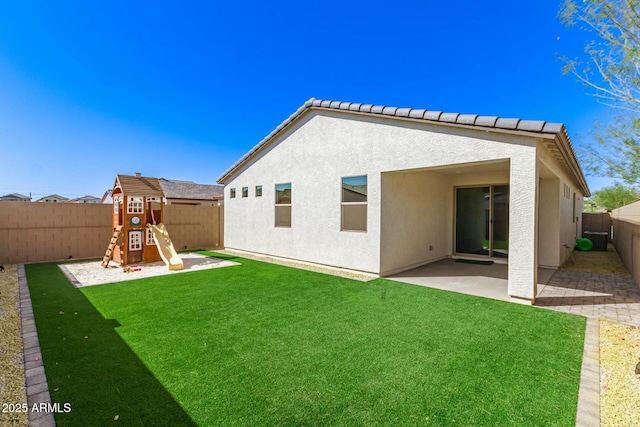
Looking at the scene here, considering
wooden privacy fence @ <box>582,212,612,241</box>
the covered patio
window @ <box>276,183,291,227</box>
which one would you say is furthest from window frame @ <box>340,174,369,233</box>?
wooden privacy fence @ <box>582,212,612,241</box>

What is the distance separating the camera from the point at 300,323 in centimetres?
473

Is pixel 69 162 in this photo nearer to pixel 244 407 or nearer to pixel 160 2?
pixel 160 2

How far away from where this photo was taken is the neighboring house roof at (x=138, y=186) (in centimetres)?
1051

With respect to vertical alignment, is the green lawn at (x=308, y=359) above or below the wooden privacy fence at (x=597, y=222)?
below

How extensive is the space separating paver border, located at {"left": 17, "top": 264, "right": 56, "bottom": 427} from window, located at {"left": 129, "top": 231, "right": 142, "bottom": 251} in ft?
17.4

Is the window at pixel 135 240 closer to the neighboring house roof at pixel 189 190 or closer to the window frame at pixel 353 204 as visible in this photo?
the window frame at pixel 353 204

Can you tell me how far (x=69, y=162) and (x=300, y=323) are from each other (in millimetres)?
41504

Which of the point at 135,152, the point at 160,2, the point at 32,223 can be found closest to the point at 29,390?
the point at 32,223

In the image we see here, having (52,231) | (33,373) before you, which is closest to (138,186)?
(52,231)

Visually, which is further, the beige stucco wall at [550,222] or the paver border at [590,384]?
the beige stucco wall at [550,222]

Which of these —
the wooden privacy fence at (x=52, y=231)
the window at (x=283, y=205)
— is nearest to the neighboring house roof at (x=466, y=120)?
the window at (x=283, y=205)

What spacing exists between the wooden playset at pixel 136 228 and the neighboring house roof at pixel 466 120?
5.91 metres

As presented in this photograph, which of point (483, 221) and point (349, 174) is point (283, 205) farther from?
point (483, 221)

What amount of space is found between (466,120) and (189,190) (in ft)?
86.7
